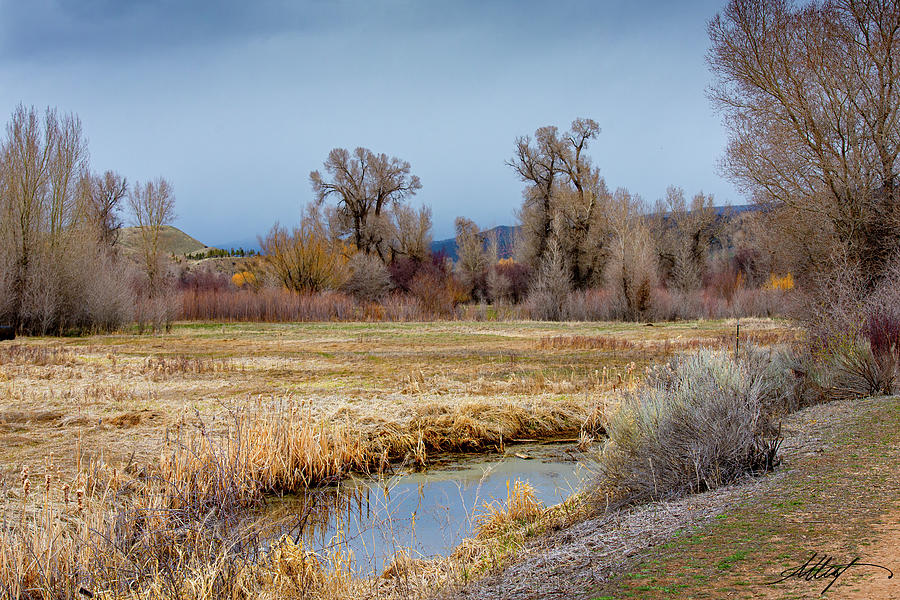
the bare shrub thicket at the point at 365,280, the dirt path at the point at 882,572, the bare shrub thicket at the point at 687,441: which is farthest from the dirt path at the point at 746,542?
the bare shrub thicket at the point at 365,280

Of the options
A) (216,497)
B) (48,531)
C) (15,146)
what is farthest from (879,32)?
(15,146)

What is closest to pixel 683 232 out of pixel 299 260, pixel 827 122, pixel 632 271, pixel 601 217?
pixel 601 217

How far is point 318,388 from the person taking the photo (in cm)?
1396

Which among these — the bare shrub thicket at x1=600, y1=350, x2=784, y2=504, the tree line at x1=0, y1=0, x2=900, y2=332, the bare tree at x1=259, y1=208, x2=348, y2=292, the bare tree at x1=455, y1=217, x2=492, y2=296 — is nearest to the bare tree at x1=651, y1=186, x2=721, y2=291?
the tree line at x1=0, y1=0, x2=900, y2=332

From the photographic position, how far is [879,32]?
14883 millimetres

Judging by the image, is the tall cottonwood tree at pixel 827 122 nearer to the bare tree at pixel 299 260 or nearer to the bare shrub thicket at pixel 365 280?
the bare tree at pixel 299 260

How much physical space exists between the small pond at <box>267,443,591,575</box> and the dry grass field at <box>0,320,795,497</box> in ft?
3.34

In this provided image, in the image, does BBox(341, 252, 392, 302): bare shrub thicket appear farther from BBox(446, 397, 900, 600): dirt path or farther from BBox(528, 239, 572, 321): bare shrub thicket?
BBox(446, 397, 900, 600): dirt path

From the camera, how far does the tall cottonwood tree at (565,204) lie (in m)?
49.9

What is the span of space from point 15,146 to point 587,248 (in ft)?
119

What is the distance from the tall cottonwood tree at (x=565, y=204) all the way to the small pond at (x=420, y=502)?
39.3 m
